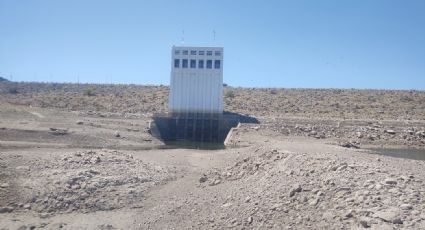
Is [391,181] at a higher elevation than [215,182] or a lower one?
higher

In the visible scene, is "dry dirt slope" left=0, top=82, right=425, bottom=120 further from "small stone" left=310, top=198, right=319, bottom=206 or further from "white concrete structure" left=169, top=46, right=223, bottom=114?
"small stone" left=310, top=198, right=319, bottom=206

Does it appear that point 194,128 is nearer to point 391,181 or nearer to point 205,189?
point 205,189

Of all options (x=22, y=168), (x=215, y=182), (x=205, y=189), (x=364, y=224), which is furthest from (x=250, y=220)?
(x=22, y=168)

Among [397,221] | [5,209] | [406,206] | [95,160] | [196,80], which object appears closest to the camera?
[397,221]

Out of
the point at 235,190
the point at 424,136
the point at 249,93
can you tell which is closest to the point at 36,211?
the point at 235,190

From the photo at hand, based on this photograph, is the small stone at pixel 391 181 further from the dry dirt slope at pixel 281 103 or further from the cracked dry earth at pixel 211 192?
the dry dirt slope at pixel 281 103

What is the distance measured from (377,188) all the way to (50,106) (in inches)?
2273

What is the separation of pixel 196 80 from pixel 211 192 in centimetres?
2981

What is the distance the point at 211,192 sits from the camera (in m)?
17.3

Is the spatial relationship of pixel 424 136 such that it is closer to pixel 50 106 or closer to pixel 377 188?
pixel 377 188

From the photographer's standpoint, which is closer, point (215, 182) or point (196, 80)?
point (215, 182)

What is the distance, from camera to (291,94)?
8156 centimetres

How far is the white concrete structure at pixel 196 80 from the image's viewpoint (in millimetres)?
46062

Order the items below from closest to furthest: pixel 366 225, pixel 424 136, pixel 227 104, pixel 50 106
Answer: pixel 366 225 < pixel 424 136 < pixel 50 106 < pixel 227 104
